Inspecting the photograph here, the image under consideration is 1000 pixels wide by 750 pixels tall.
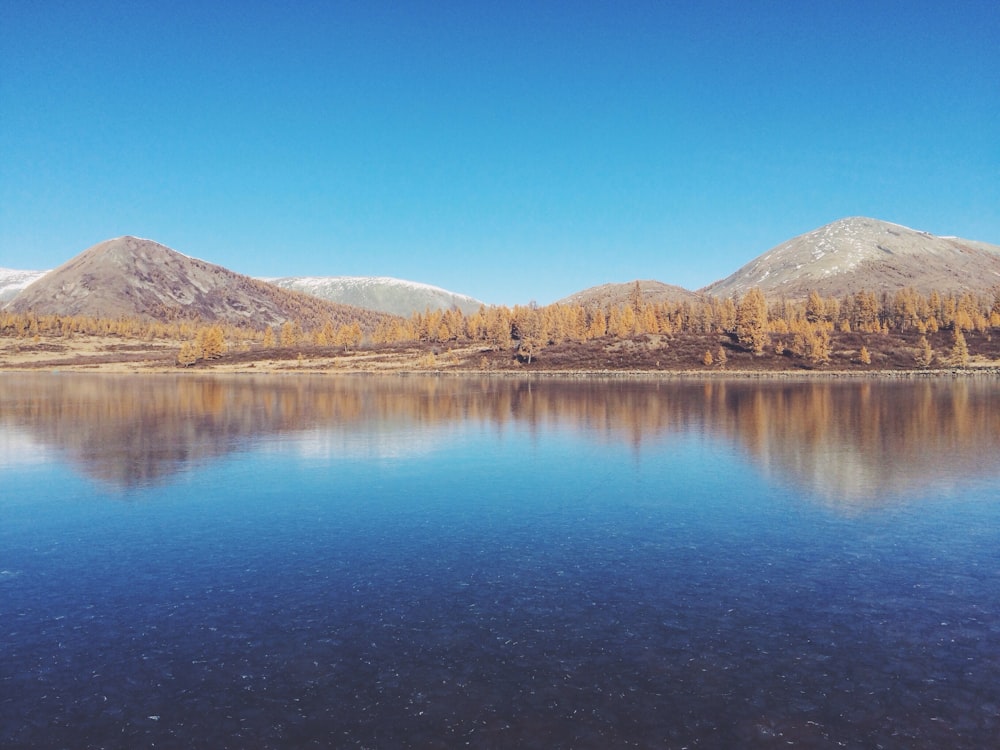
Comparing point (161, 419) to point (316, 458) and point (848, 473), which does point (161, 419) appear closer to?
point (316, 458)

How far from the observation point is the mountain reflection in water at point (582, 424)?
109ft

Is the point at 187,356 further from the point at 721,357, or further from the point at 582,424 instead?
the point at 582,424

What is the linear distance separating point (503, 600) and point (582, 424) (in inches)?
1522

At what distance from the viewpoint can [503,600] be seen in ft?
53.5

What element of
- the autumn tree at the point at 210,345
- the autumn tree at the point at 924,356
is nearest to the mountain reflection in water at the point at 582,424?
the autumn tree at the point at 924,356

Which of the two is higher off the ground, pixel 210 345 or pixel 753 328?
pixel 753 328

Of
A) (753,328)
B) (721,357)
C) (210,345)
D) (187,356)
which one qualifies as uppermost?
(753,328)

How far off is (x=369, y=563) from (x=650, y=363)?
150201mm

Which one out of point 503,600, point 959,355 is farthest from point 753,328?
point 503,600

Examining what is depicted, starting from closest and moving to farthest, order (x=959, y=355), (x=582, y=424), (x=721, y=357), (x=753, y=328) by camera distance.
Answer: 1. (x=582, y=424)
2. (x=959, y=355)
3. (x=721, y=357)
4. (x=753, y=328)

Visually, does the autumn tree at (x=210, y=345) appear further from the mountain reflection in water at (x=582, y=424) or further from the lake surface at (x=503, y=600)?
the lake surface at (x=503, y=600)

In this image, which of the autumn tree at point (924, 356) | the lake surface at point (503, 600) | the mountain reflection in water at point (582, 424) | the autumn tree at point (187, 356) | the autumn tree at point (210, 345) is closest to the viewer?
the lake surface at point (503, 600)

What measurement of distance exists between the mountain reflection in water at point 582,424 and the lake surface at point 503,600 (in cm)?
69

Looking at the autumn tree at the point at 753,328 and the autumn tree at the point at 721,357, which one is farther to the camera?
the autumn tree at the point at 753,328
